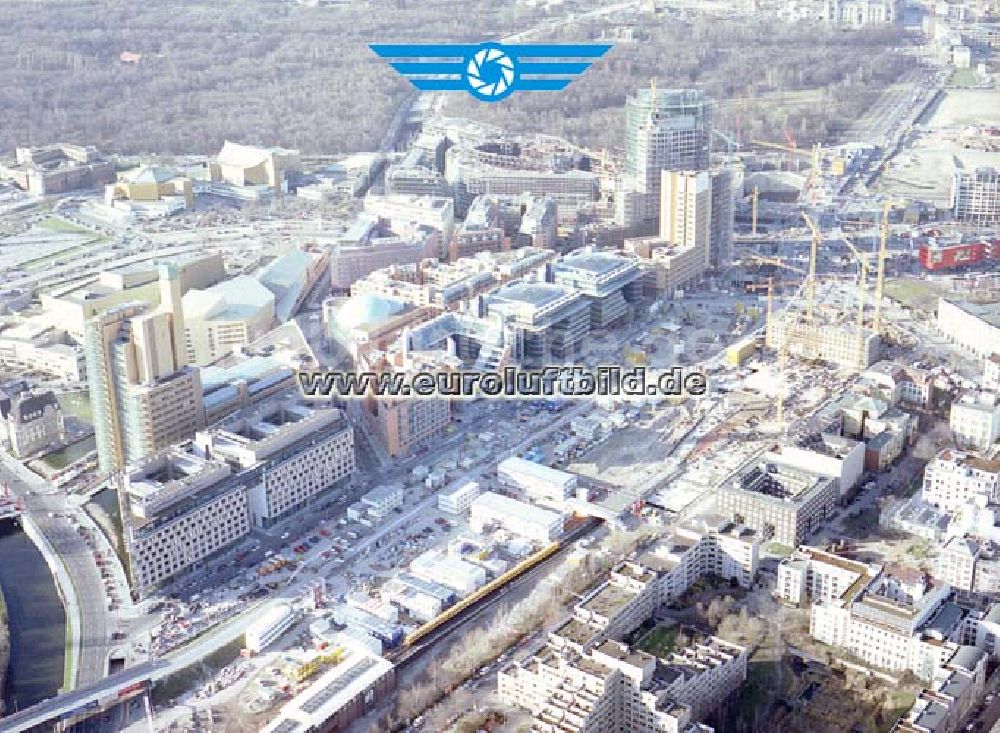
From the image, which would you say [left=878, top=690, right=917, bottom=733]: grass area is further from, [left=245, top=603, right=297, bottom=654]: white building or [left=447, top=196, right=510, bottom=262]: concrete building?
[left=447, top=196, right=510, bottom=262]: concrete building

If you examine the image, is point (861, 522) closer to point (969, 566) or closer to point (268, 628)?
point (969, 566)

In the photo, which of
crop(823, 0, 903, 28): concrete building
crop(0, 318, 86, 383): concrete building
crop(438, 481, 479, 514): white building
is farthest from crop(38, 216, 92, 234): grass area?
crop(823, 0, 903, 28): concrete building

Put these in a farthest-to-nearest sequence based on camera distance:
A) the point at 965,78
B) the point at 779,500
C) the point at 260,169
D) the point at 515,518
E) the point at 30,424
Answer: the point at 965,78 → the point at 260,169 → the point at 30,424 → the point at 515,518 → the point at 779,500

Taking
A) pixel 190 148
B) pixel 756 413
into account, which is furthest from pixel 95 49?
pixel 756 413

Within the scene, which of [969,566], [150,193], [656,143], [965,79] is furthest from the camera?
[965,79]

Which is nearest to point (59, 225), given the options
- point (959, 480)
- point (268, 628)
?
point (268, 628)

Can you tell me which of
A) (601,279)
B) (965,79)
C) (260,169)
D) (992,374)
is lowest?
(992,374)

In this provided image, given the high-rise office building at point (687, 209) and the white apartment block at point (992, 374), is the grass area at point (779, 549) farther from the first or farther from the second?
the high-rise office building at point (687, 209)
